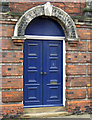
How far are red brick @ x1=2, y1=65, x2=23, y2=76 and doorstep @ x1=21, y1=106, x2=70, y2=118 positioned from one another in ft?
A: 4.42

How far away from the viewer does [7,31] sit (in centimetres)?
594

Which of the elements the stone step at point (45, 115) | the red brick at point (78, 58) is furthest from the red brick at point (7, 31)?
Result: the stone step at point (45, 115)

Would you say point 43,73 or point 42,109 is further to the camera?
point 43,73

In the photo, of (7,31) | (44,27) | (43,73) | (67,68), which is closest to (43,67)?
(43,73)

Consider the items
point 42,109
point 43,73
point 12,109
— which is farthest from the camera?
point 43,73

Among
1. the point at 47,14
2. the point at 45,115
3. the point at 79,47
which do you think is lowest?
the point at 45,115

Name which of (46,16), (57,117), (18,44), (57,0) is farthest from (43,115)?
(57,0)

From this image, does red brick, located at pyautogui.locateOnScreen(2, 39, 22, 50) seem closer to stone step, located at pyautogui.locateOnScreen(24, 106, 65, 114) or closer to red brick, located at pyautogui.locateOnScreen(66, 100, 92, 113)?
stone step, located at pyautogui.locateOnScreen(24, 106, 65, 114)

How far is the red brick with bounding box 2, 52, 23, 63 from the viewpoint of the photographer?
594 centimetres

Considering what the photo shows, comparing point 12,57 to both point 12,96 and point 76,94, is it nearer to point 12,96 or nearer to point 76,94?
point 12,96

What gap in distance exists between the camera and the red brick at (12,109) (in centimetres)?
589

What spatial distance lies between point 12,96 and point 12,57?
4.25ft

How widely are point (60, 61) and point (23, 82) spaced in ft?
5.04

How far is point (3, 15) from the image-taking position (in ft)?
19.4
